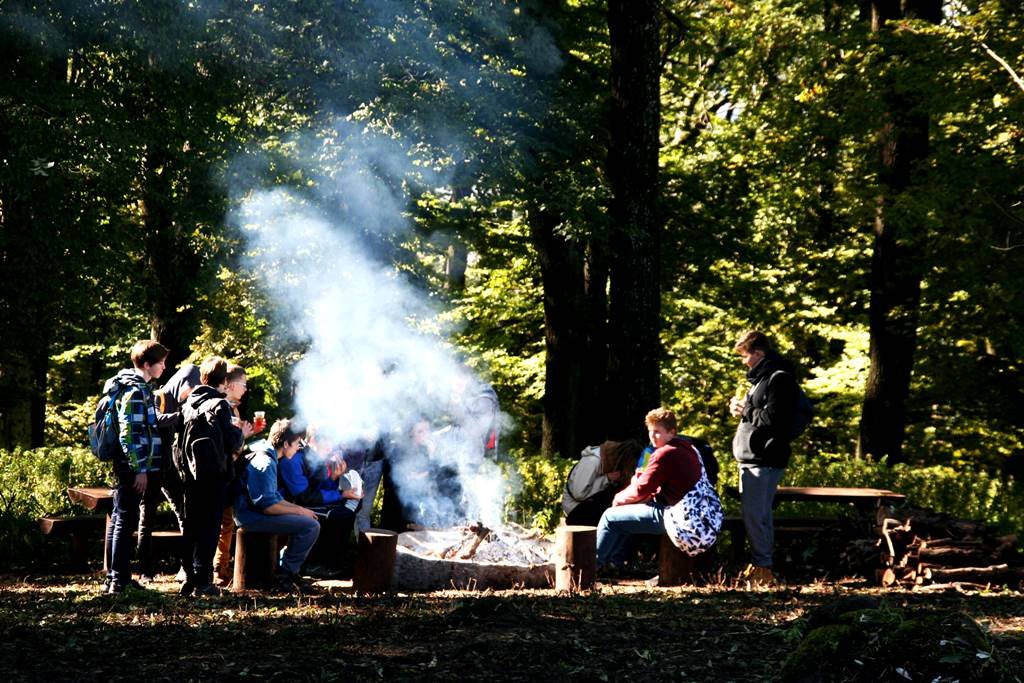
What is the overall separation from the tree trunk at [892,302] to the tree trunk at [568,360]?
4.24m

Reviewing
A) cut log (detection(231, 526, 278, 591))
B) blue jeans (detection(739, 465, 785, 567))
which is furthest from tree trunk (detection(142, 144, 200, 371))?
blue jeans (detection(739, 465, 785, 567))

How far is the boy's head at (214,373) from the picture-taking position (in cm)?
881

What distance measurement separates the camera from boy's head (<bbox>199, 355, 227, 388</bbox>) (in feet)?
28.9

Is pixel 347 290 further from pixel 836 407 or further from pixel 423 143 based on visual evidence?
pixel 836 407

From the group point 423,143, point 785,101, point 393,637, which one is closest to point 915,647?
point 393,637

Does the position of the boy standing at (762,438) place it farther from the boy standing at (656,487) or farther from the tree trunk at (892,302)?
the tree trunk at (892,302)

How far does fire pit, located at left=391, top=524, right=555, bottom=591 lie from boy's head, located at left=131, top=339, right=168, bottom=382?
2.59 metres

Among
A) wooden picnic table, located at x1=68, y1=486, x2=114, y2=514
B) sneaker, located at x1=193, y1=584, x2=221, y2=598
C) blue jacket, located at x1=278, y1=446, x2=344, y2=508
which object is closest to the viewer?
sneaker, located at x1=193, y1=584, x2=221, y2=598

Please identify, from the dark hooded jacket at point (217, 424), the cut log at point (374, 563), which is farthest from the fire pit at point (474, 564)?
the dark hooded jacket at point (217, 424)

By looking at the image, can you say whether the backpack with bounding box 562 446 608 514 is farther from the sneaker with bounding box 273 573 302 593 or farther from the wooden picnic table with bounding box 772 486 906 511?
the sneaker with bounding box 273 573 302 593

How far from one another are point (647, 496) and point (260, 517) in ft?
10.9

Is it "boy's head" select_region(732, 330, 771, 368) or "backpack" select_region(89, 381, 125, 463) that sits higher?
"boy's head" select_region(732, 330, 771, 368)

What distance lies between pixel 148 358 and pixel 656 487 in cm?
436

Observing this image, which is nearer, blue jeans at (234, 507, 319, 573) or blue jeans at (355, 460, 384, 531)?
blue jeans at (234, 507, 319, 573)
